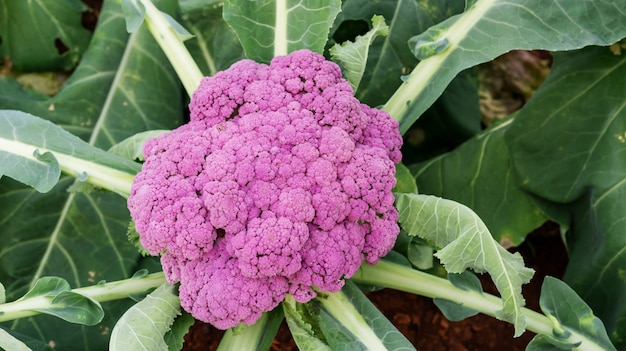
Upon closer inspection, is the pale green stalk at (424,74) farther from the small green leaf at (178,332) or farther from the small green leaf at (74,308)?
the small green leaf at (74,308)

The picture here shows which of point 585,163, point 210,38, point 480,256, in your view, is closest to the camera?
point 480,256

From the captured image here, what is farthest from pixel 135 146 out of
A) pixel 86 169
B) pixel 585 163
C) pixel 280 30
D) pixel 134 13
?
pixel 585 163

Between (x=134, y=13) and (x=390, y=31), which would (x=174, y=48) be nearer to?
(x=134, y=13)

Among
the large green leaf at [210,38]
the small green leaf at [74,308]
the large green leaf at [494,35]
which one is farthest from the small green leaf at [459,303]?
the large green leaf at [210,38]

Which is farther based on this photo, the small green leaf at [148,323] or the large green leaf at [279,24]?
the large green leaf at [279,24]

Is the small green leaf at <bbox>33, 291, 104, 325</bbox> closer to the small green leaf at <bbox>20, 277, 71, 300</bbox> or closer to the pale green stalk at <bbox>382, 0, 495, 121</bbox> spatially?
the small green leaf at <bbox>20, 277, 71, 300</bbox>

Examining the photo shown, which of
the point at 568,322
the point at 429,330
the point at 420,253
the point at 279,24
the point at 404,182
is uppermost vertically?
the point at 279,24

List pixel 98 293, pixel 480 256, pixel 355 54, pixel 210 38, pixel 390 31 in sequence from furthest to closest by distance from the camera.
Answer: pixel 210 38
pixel 390 31
pixel 355 54
pixel 98 293
pixel 480 256

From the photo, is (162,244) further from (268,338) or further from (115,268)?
(115,268)
